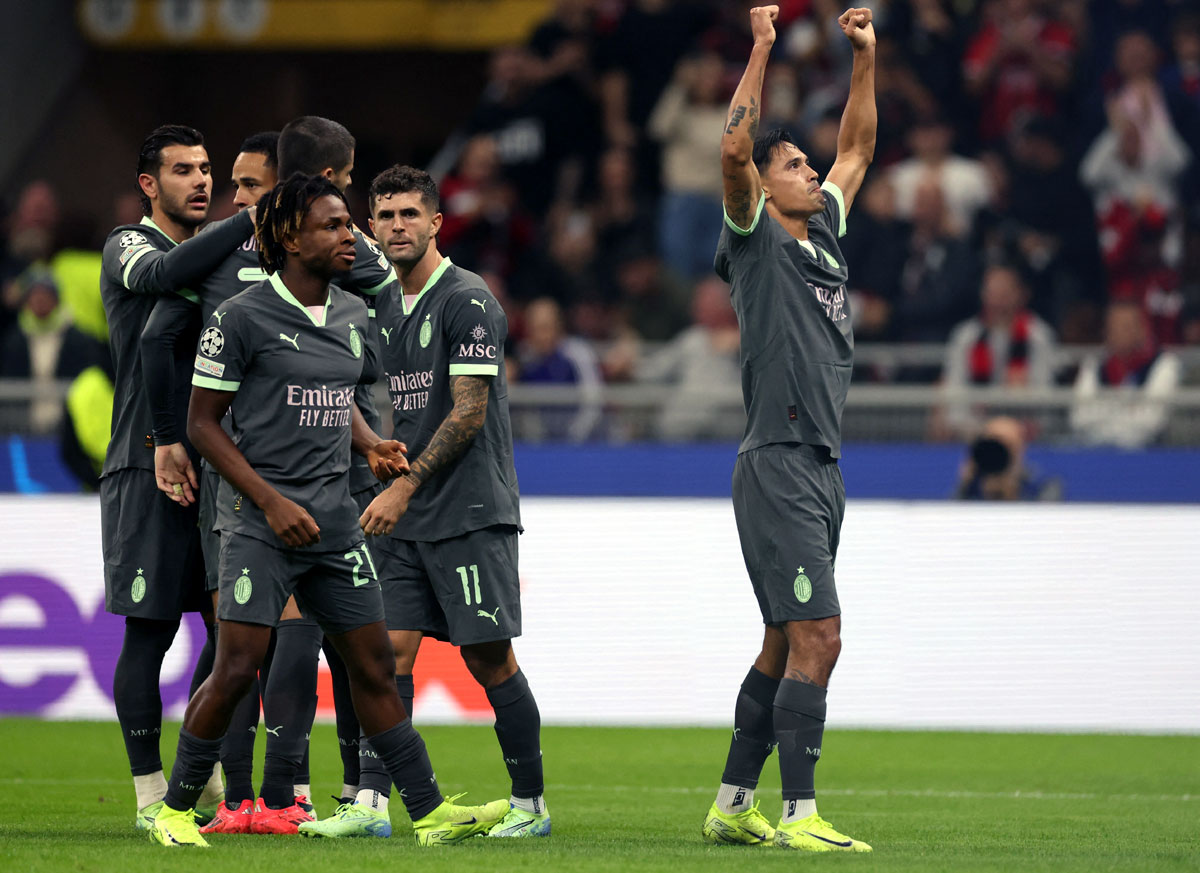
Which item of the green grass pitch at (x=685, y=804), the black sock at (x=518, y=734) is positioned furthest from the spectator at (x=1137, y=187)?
the black sock at (x=518, y=734)

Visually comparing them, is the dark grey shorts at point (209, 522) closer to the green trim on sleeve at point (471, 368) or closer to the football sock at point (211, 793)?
→ the green trim on sleeve at point (471, 368)

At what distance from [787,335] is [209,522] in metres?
2.09

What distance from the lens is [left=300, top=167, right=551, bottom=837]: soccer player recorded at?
6.19 metres

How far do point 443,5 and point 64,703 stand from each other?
33.2 ft

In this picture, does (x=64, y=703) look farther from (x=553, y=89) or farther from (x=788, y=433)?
(x=553, y=89)

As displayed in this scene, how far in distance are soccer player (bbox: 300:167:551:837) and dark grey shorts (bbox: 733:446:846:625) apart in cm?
87

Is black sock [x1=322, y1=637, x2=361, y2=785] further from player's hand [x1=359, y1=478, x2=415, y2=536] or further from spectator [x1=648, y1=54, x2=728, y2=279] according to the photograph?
spectator [x1=648, y1=54, x2=728, y2=279]

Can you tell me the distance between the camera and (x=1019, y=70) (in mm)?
14484

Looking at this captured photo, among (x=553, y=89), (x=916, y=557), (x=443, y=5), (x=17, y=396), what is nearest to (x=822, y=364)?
(x=916, y=557)

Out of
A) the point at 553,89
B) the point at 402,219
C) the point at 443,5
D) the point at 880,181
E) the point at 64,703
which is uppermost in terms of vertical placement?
the point at 443,5

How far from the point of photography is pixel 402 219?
6309mm

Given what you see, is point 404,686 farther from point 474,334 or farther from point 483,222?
point 483,222

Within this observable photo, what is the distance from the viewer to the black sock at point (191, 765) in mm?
5590

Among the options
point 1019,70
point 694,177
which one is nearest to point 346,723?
point 694,177
